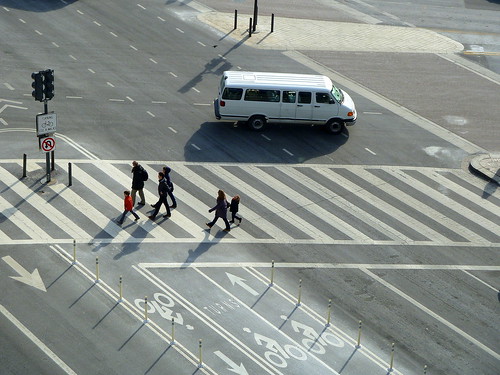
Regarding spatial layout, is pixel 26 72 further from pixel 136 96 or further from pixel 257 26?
pixel 257 26

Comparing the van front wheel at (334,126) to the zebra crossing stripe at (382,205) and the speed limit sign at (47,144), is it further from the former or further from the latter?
the speed limit sign at (47,144)

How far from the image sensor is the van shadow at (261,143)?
3462 cm

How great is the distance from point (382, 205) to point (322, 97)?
6.46 m

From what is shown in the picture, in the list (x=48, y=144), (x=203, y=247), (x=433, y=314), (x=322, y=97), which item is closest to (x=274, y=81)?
(x=322, y=97)

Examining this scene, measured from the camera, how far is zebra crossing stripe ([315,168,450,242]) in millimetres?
30531

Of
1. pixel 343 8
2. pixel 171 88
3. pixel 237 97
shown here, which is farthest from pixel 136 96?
pixel 343 8

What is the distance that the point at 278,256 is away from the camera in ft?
92.9

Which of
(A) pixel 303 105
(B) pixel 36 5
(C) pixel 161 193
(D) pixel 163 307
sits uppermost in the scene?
(A) pixel 303 105

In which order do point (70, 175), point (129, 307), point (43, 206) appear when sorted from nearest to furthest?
point (129, 307) → point (43, 206) → point (70, 175)

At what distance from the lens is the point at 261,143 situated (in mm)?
35969

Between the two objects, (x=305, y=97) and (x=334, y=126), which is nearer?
(x=305, y=97)

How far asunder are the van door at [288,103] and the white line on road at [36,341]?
15.8 metres

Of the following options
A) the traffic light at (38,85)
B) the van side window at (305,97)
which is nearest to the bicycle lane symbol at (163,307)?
the traffic light at (38,85)

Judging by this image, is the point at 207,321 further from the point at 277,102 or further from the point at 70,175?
the point at 277,102
